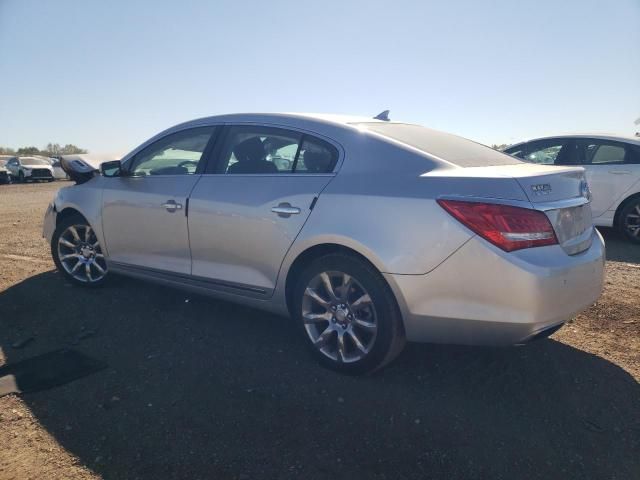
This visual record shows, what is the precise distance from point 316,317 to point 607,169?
5753mm

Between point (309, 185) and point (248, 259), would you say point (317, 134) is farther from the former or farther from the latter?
point (248, 259)

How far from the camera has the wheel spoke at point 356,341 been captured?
9.32 feet

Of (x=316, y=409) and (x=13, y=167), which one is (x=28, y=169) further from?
(x=316, y=409)

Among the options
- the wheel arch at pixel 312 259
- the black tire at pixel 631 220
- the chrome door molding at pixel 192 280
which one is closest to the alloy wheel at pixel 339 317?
the wheel arch at pixel 312 259

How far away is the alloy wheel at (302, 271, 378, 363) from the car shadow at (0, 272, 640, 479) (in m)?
0.18

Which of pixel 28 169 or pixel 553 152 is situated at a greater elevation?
pixel 553 152

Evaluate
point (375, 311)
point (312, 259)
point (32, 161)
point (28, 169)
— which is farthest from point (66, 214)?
→ point (32, 161)

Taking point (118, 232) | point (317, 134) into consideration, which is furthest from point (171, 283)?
point (317, 134)

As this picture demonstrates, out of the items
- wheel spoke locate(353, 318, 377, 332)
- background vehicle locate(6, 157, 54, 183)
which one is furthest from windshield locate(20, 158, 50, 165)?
wheel spoke locate(353, 318, 377, 332)

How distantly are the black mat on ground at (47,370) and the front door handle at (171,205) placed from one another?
4.01ft

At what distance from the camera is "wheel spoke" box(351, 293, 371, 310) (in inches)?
109

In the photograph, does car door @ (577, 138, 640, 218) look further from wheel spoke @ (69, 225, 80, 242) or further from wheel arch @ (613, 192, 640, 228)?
wheel spoke @ (69, 225, 80, 242)

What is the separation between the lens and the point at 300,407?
8.59 ft

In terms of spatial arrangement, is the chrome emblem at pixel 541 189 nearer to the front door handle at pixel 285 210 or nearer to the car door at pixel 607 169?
the front door handle at pixel 285 210
